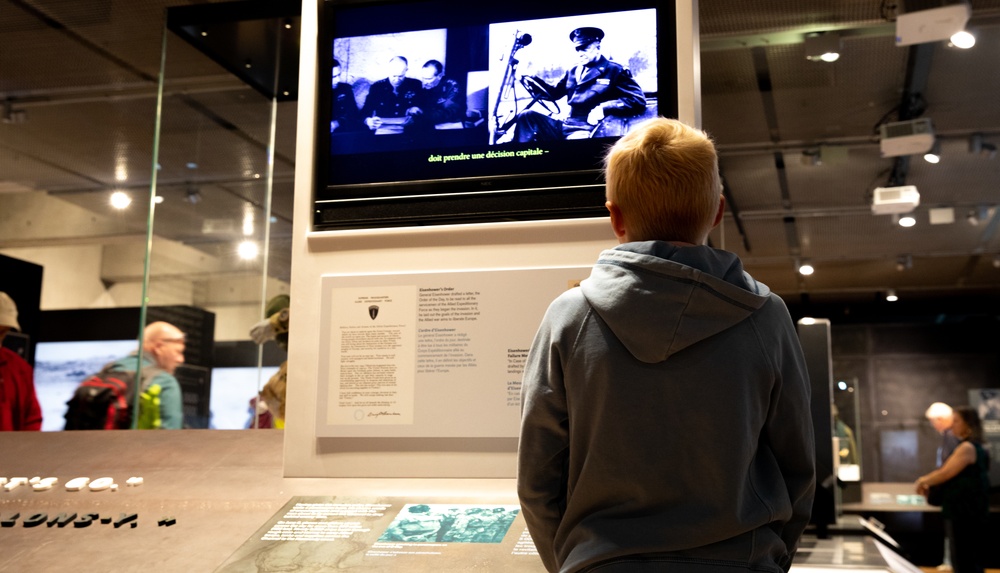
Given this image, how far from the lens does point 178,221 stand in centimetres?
520

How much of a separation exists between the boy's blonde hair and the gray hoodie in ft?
0.18

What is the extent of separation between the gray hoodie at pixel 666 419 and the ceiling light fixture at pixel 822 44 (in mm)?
4971

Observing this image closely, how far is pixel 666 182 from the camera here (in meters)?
1.43

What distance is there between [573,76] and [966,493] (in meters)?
7.42

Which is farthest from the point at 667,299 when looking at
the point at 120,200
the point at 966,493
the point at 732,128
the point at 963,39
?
the point at 120,200

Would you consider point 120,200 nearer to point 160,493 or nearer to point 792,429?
point 160,493

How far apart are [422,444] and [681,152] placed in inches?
47.9

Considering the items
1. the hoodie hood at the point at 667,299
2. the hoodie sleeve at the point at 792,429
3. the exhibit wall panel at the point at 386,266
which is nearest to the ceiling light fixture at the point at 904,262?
the exhibit wall panel at the point at 386,266

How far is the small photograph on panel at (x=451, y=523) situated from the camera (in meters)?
1.97

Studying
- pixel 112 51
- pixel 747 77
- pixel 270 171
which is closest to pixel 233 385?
pixel 270 171

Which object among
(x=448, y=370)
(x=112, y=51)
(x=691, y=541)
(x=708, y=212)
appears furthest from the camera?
(x=112, y=51)

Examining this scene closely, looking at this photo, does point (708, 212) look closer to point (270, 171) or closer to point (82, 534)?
point (82, 534)

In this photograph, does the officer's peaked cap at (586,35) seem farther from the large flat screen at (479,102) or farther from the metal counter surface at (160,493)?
the metal counter surface at (160,493)
